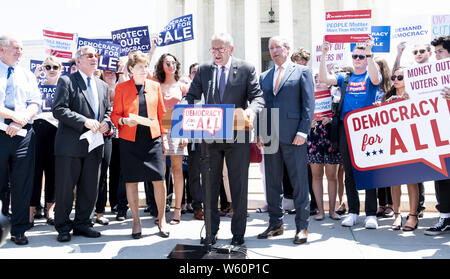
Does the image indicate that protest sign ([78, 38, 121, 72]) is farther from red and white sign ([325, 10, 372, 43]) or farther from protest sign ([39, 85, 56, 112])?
red and white sign ([325, 10, 372, 43])

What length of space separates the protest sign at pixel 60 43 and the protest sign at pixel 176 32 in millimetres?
1893

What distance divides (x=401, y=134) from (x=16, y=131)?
5.01 m

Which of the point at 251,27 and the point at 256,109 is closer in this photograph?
the point at 256,109

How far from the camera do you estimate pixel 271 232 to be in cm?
489

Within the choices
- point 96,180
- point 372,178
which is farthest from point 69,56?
point 372,178

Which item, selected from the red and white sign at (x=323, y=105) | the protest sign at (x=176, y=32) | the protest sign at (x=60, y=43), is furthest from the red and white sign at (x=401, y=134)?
the protest sign at (x=60, y=43)

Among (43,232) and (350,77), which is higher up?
(350,77)

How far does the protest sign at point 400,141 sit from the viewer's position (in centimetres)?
Answer: 496

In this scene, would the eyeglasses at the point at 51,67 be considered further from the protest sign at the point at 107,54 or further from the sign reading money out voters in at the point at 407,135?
the sign reading money out voters in at the point at 407,135

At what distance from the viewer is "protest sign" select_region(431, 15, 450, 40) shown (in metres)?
7.02

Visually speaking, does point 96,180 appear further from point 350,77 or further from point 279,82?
point 350,77

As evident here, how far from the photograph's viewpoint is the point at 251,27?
27266 mm

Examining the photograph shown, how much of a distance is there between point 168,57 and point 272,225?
2.93m

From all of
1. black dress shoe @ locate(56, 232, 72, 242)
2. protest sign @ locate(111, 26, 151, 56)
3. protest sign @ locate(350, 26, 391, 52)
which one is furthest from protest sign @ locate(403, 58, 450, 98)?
black dress shoe @ locate(56, 232, 72, 242)
